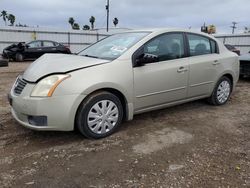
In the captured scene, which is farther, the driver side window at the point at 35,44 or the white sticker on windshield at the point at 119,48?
the driver side window at the point at 35,44

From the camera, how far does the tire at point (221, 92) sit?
191 inches

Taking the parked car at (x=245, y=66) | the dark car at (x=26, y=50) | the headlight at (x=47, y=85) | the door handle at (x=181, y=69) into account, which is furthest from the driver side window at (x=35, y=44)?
the headlight at (x=47, y=85)

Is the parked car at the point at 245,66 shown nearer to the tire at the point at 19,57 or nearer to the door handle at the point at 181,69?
the door handle at the point at 181,69

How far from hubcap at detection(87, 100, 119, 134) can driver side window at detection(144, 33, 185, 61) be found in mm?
1037

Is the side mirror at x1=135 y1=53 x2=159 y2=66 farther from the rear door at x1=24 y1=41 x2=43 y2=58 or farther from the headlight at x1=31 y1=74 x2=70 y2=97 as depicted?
the rear door at x1=24 y1=41 x2=43 y2=58

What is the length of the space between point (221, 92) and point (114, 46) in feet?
8.26

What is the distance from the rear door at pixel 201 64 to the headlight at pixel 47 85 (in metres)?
2.28

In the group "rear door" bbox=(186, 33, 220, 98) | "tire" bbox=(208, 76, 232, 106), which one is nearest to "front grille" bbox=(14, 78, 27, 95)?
"rear door" bbox=(186, 33, 220, 98)

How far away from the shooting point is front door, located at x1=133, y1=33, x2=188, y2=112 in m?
3.62

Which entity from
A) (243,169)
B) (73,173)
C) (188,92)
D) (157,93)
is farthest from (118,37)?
(243,169)

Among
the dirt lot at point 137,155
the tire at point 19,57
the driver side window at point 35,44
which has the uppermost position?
the driver side window at point 35,44

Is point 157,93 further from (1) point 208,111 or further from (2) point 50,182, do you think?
(2) point 50,182

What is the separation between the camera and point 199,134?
3561mm

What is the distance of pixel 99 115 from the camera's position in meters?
3.29
